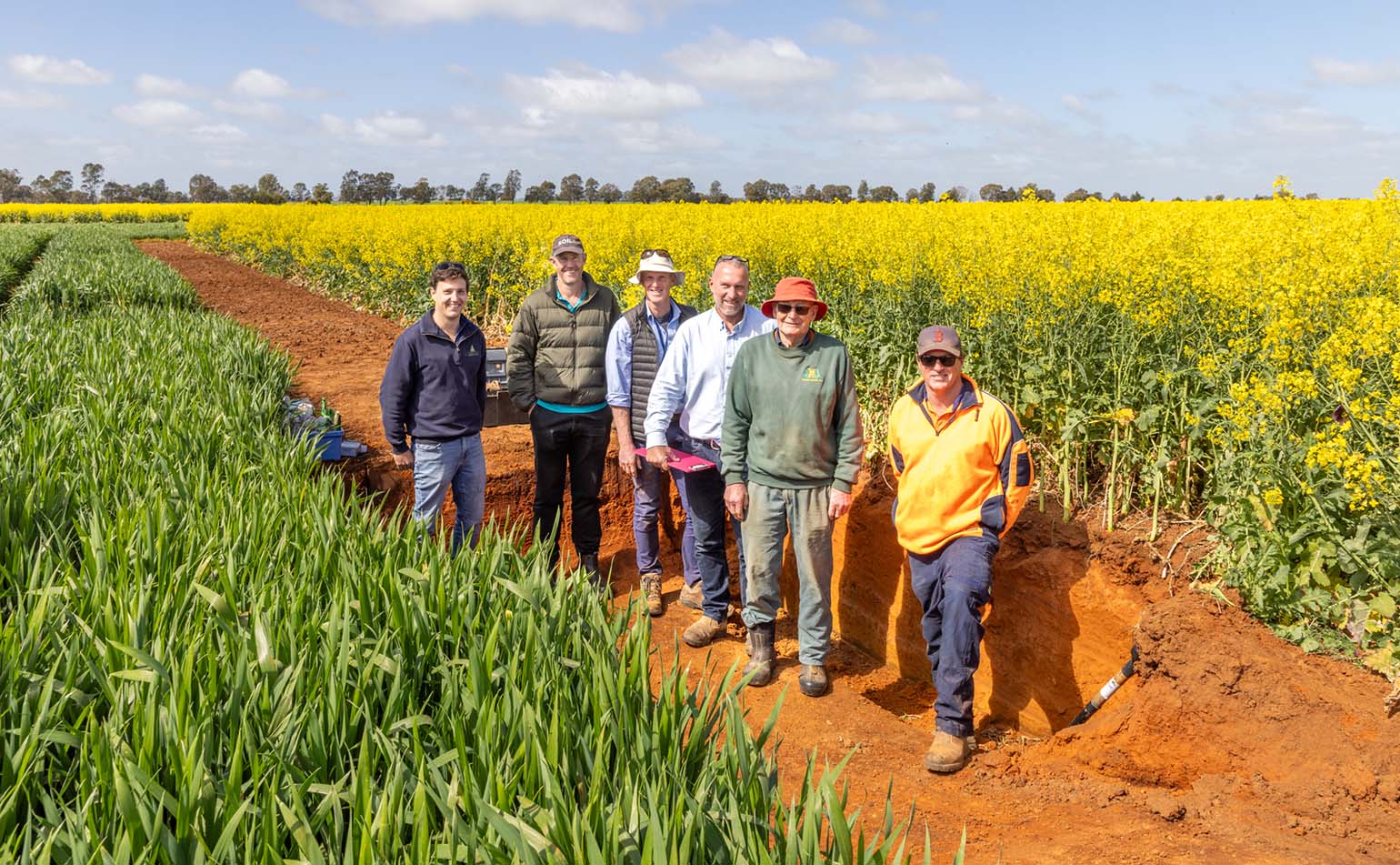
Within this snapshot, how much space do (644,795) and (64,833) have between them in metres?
1.11

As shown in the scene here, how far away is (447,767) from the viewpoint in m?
2.22

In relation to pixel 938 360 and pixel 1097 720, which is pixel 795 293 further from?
pixel 1097 720

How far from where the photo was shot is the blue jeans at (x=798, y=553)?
475 centimetres

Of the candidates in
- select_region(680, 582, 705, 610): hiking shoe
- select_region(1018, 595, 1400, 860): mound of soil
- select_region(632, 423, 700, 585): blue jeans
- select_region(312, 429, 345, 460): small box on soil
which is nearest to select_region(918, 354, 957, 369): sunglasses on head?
select_region(1018, 595, 1400, 860): mound of soil

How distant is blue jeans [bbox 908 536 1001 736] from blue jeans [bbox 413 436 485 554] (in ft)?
7.82

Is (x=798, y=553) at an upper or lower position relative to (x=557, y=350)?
lower

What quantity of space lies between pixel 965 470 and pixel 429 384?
2705 millimetres

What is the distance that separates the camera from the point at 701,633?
540 centimetres

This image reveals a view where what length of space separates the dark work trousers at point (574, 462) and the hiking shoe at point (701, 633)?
854mm

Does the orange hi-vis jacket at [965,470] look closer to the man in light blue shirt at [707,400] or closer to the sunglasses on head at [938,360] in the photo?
the sunglasses on head at [938,360]

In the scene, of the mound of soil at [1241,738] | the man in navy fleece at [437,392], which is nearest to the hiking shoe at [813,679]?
the mound of soil at [1241,738]

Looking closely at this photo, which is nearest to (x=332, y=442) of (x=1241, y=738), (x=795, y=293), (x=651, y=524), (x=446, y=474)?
(x=446, y=474)

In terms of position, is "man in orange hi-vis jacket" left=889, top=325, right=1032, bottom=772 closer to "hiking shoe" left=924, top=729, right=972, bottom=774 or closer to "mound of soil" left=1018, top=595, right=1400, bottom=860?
"hiking shoe" left=924, top=729, right=972, bottom=774

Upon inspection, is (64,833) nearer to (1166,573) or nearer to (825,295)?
(1166,573)
